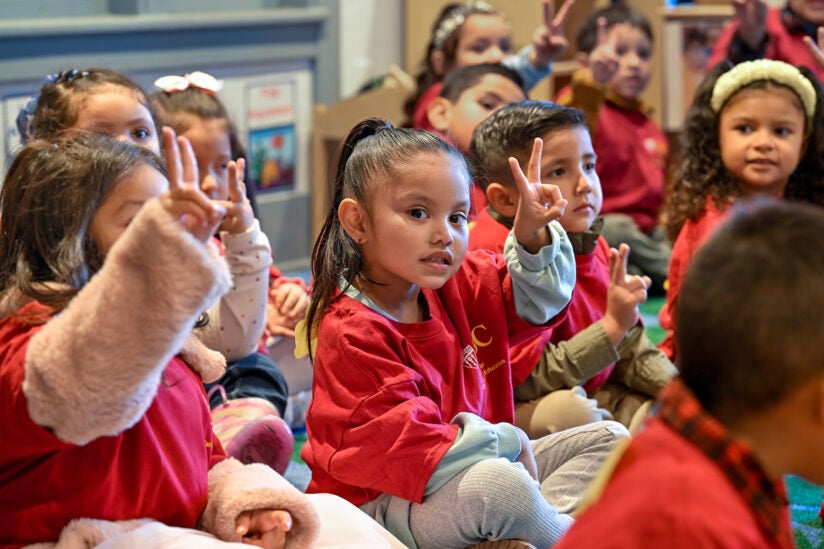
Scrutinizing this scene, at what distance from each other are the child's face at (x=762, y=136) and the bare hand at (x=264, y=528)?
1358 millimetres

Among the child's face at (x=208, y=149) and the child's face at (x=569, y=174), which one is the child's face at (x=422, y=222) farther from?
the child's face at (x=208, y=149)

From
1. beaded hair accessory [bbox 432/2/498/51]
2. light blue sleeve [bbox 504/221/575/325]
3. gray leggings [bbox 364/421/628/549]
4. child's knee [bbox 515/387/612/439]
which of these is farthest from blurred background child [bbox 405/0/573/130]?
gray leggings [bbox 364/421/628/549]

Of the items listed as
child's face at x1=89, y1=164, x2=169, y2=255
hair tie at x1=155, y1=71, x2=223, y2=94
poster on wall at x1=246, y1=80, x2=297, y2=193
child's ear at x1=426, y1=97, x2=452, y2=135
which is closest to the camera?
child's face at x1=89, y1=164, x2=169, y2=255

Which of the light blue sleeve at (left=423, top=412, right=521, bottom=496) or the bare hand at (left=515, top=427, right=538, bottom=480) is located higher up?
the light blue sleeve at (left=423, top=412, right=521, bottom=496)

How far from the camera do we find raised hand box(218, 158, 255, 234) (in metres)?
1.56

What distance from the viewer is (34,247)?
133 cm

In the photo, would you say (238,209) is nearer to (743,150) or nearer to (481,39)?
(743,150)

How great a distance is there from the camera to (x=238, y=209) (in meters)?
1.67

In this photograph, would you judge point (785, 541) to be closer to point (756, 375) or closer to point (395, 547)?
point (756, 375)

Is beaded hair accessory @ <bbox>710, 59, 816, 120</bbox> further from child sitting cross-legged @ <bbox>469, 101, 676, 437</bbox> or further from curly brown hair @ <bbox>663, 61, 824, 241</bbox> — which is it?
child sitting cross-legged @ <bbox>469, 101, 676, 437</bbox>

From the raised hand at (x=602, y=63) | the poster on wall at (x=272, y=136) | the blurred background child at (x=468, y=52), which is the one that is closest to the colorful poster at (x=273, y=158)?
the poster on wall at (x=272, y=136)

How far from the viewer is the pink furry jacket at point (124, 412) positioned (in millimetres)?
1122

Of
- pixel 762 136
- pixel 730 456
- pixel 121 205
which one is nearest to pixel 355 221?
pixel 121 205

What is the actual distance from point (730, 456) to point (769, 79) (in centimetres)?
161
